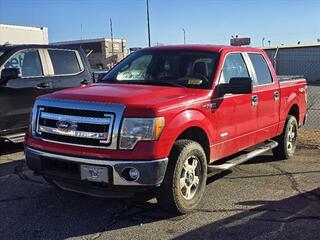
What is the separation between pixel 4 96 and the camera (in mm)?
8336

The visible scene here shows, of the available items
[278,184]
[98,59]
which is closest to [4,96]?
[278,184]

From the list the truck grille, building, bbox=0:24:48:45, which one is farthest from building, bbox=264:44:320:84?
the truck grille

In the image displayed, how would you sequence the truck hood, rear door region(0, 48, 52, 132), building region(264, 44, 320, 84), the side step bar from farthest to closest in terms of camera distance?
building region(264, 44, 320, 84) < rear door region(0, 48, 52, 132) < the side step bar < the truck hood

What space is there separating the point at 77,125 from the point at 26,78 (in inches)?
164

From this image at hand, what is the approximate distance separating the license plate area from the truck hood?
66 cm

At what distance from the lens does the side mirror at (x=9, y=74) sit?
8.12 meters

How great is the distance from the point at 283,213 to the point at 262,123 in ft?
6.47

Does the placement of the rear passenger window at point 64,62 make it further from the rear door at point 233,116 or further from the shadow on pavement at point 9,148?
the rear door at point 233,116

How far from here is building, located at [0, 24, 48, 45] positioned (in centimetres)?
1819

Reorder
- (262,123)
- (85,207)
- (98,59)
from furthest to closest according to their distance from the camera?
(98,59), (262,123), (85,207)

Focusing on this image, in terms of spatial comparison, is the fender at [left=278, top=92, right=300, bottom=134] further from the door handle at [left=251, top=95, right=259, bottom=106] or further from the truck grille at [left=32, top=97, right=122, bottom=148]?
the truck grille at [left=32, top=97, right=122, bottom=148]

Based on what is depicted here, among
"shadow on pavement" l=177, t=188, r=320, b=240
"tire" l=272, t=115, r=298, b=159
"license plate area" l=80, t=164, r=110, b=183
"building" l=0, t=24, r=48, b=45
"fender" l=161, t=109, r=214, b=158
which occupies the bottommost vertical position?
"shadow on pavement" l=177, t=188, r=320, b=240

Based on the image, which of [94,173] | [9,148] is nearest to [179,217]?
[94,173]

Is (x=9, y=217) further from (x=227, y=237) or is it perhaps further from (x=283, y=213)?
(x=283, y=213)
